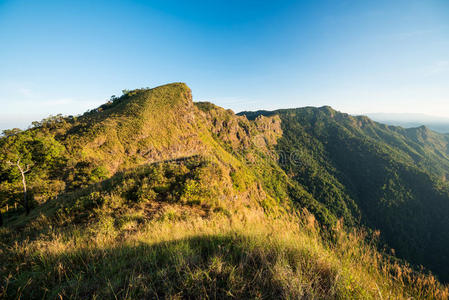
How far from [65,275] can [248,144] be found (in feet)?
448

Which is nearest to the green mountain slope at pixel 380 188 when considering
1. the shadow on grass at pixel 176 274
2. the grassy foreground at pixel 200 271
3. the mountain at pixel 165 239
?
the mountain at pixel 165 239

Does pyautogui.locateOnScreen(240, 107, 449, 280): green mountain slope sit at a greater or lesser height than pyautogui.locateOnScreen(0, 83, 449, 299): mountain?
lesser

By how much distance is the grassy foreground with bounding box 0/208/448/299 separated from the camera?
2.16 m

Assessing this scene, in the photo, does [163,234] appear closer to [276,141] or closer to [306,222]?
[306,222]

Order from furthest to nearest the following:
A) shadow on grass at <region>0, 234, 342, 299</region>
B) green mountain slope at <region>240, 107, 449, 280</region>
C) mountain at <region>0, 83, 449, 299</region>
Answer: green mountain slope at <region>240, 107, 449, 280</region>, mountain at <region>0, 83, 449, 299</region>, shadow on grass at <region>0, 234, 342, 299</region>

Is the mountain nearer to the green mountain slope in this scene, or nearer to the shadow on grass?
the shadow on grass

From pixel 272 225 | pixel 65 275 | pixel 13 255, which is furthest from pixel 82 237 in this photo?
pixel 272 225

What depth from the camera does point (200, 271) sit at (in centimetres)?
230

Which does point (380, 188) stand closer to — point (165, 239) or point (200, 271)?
point (165, 239)

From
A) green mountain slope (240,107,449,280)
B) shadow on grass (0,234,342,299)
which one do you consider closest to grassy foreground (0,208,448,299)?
shadow on grass (0,234,342,299)

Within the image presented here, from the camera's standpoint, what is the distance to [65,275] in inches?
102

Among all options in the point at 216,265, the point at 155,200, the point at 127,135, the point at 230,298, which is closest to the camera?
the point at 230,298

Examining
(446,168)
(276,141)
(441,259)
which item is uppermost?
(276,141)

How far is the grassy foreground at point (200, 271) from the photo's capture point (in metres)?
2.16
